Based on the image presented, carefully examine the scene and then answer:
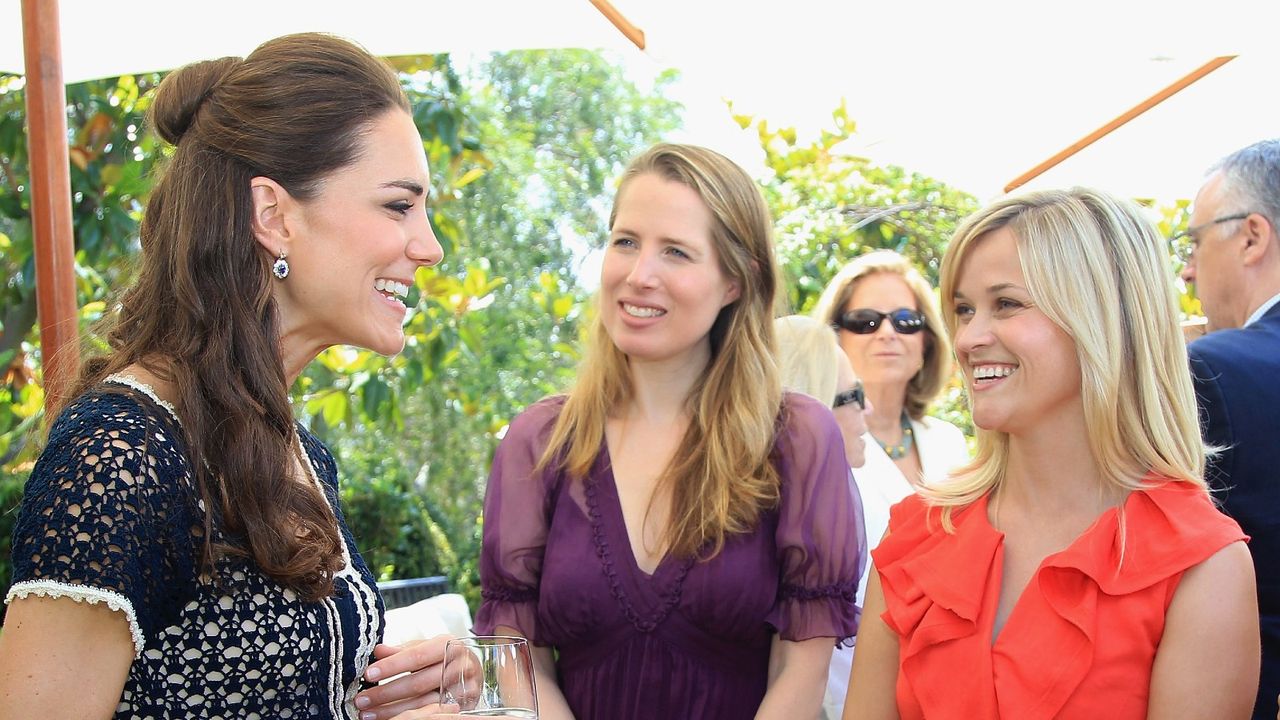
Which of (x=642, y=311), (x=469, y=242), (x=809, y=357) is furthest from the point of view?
(x=469, y=242)

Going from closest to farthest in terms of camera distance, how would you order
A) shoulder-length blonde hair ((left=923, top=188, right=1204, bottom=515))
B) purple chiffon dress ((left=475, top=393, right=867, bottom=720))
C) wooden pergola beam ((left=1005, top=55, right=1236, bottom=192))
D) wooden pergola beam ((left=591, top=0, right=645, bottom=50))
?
shoulder-length blonde hair ((left=923, top=188, right=1204, bottom=515))
purple chiffon dress ((left=475, top=393, right=867, bottom=720))
wooden pergola beam ((left=591, top=0, right=645, bottom=50))
wooden pergola beam ((left=1005, top=55, right=1236, bottom=192))

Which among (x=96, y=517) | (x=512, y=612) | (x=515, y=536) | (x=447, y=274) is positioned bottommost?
(x=447, y=274)

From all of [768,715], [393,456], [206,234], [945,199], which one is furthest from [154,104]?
[393,456]

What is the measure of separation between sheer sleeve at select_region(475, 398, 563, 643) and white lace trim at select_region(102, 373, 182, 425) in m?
1.13

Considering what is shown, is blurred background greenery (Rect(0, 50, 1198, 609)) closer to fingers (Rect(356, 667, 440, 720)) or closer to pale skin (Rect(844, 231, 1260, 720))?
fingers (Rect(356, 667, 440, 720))

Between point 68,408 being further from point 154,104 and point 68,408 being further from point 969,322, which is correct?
point 969,322

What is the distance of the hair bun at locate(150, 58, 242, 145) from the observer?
6.87ft

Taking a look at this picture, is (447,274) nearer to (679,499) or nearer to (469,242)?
(469,242)

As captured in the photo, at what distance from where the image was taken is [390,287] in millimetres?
2184

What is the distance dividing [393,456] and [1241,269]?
357 inches

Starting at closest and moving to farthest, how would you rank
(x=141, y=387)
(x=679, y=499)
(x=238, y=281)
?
(x=141, y=387) → (x=238, y=281) → (x=679, y=499)

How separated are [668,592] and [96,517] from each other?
4.66ft

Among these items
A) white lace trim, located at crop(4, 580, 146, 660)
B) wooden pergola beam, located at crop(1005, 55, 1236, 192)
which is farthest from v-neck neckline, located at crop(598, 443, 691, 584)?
wooden pergola beam, located at crop(1005, 55, 1236, 192)

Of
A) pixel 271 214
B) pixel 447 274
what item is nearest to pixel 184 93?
pixel 271 214
